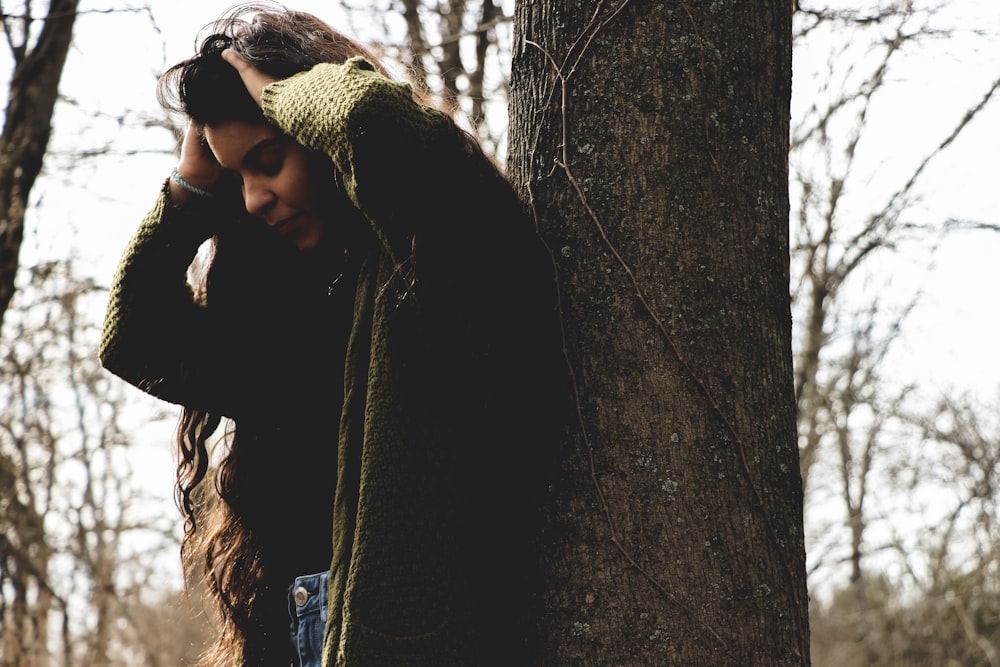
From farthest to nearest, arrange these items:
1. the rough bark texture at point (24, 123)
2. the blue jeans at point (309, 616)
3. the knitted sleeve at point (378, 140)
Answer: the rough bark texture at point (24, 123)
the blue jeans at point (309, 616)
the knitted sleeve at point (378, 140)

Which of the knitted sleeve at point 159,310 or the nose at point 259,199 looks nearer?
the nose at point 259,199

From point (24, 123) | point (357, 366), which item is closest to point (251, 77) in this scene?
point (357, 366)

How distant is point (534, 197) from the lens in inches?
67.3

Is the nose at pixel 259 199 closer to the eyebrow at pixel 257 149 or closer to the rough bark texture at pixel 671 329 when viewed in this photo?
the eyebrow at pixel 257 149

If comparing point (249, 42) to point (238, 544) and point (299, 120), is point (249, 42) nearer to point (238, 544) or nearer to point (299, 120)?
point (299, 120)

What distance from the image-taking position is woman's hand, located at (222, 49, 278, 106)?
5.86 ft

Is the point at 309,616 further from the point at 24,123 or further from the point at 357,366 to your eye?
the point at 24,123

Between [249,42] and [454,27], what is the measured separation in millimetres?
5045

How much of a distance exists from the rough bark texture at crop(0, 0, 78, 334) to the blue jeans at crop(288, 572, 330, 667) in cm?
324

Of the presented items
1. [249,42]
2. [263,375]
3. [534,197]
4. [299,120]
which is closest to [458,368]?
[534,197]

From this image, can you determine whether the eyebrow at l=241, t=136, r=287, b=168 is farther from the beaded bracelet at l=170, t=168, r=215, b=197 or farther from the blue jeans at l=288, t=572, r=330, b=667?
the blue jeans at l=288, t=572, r=330, b=667

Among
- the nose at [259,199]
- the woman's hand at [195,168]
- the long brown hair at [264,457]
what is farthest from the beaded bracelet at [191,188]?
the nose at [259,199]

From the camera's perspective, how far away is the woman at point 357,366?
4.85 ft

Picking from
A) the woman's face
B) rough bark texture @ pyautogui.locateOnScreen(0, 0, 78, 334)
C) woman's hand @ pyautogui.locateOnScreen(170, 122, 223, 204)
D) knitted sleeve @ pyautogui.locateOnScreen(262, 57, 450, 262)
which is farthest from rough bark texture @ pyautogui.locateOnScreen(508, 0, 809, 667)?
rough bark texture @ pyautogui.locateOnScreen(0, 0, 78, 334)
